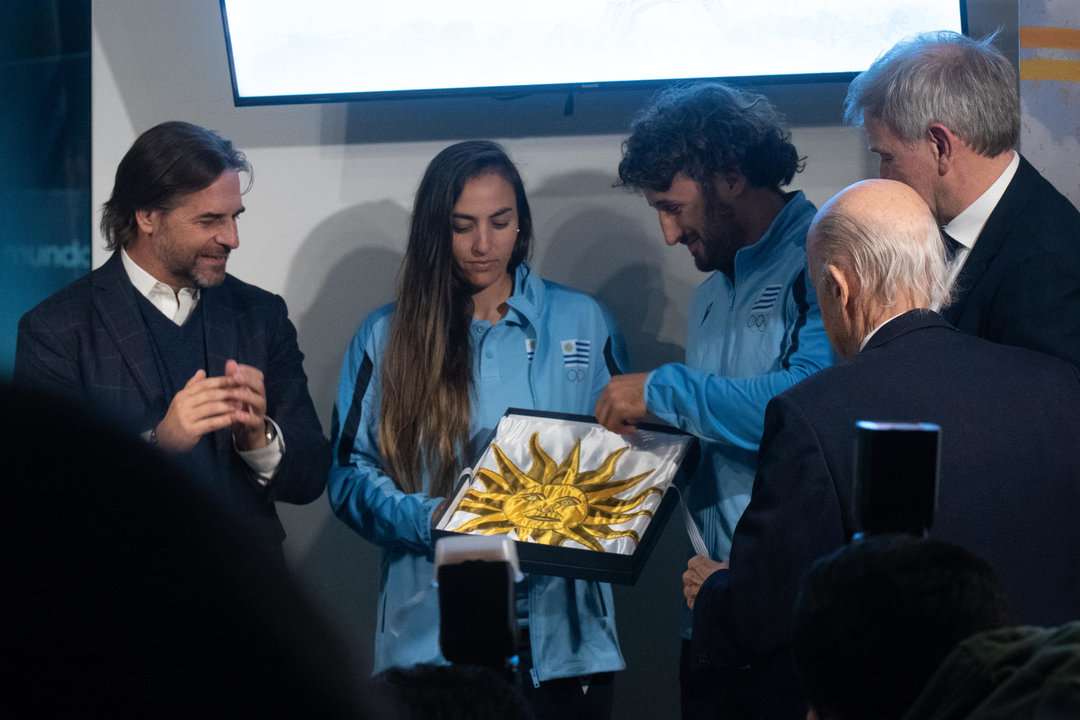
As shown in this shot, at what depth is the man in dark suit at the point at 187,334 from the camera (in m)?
2.32

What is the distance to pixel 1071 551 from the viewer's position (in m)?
1.50

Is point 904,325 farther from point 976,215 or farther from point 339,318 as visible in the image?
point 339,318

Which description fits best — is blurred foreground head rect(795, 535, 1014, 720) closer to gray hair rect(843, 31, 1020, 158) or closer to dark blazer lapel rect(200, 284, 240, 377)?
gray hair rect(843, 31, 1020, 158)

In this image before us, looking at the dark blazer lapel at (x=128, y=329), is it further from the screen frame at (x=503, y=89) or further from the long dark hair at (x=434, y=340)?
the screen frame at (x=503, y=89)

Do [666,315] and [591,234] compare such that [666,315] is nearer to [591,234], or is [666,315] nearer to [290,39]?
[591,234]

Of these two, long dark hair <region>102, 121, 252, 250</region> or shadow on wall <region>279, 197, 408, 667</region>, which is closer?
long dark hair <region>102, 121, 252, 250</region>

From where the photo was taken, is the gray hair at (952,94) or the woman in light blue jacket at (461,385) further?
the woman in light blue jacket at (461,385)

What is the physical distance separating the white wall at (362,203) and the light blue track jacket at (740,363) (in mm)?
910

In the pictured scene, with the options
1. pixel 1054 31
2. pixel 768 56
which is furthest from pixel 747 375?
pixel 1054 31

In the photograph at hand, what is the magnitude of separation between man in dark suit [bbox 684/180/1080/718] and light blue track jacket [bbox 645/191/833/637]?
52cm

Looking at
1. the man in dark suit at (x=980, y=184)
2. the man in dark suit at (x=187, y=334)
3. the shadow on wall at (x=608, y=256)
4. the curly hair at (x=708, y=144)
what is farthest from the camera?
the shadow on wall at (x=608, y=256)

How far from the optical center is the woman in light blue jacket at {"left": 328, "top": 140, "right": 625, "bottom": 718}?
239 cm

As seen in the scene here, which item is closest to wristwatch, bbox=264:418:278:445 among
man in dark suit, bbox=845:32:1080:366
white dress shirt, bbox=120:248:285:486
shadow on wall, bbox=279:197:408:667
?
white dress shirt, bbox=120:248:285:486

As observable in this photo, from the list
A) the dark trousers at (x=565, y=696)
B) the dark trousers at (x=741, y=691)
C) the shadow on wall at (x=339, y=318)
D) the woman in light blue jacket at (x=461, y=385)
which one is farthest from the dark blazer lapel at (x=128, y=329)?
the dark trousers at (x=741, y=691)
